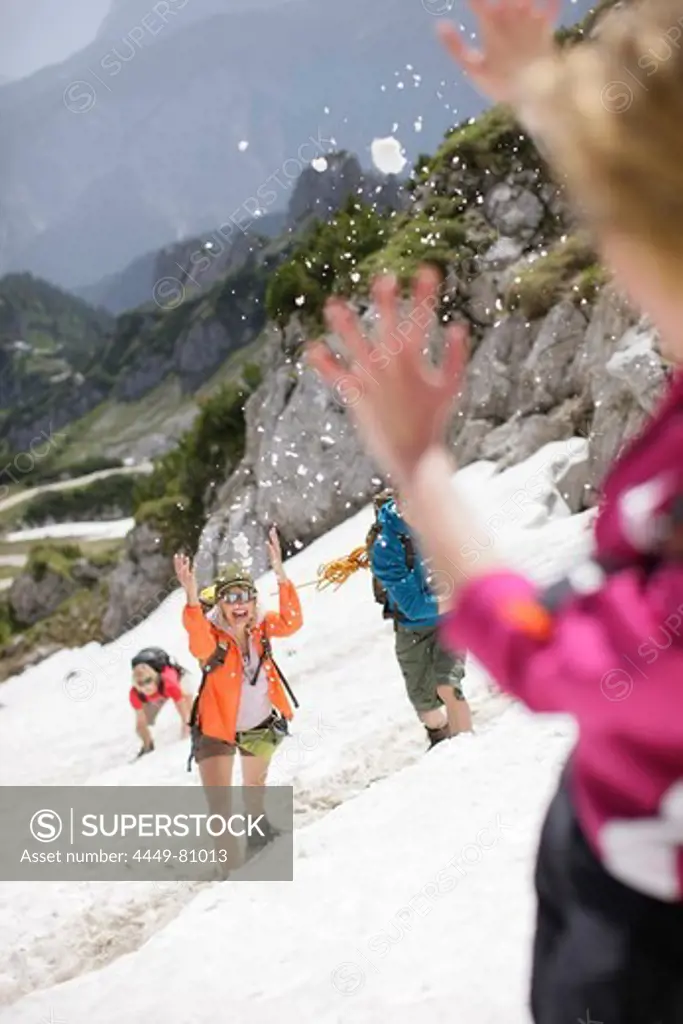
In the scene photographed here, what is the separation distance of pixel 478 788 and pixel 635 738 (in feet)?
8.83

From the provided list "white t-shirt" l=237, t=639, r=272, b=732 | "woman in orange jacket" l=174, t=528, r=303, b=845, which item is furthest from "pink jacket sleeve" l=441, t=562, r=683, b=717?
"white t-shirt" l=237, t=639, r=272, b=732

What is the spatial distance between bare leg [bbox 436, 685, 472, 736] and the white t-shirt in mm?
796

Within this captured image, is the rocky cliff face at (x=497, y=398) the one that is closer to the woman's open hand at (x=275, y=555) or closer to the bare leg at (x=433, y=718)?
the bare leg at (x=433, y=718)

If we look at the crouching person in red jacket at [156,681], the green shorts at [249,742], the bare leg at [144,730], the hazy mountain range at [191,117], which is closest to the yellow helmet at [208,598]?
the green shorts at [249,742]

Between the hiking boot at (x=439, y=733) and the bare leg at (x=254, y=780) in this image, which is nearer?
the bare leg at (x=254, y=780)

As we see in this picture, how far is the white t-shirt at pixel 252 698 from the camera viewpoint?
3.91m

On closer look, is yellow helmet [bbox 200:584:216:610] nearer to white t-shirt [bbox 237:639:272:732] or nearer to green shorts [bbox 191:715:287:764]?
white t-shirt [bbox 237:639:272:732]

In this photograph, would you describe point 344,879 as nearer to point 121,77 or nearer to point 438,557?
point 438,557

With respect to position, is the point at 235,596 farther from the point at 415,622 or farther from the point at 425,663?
the point at 425,663

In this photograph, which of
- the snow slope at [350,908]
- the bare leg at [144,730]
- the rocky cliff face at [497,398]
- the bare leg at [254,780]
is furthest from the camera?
the rocky cliff face at [497,398]

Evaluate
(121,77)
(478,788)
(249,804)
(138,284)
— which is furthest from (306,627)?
(138,284)

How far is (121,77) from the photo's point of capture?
8919cm

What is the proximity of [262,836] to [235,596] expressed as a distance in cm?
113

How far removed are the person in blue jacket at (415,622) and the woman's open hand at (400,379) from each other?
9.54 feet
